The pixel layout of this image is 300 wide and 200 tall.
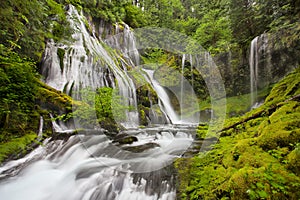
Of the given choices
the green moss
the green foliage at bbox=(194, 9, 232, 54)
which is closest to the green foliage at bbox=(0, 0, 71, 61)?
the green moss

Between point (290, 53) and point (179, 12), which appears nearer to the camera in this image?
point (290, 53)

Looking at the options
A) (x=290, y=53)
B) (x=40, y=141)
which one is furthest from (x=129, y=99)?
(x=290, y=53)

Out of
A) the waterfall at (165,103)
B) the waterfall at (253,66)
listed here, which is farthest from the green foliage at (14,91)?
the waterfall at (253,66)

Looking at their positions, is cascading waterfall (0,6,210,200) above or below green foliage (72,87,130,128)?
below

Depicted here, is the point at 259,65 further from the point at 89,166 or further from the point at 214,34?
the point at 89,166

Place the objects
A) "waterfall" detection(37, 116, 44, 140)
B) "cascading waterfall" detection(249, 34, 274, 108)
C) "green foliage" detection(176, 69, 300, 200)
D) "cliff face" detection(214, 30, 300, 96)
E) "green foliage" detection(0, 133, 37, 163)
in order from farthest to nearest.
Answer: "cascading waterfall" detection(249, 34, 274, 108)
"cliff face" detection(214, 30, 300, 96)
"waterfall" detection(37, 116, 44, 140)
"green foliage" detection(0, 133, 37, 163)
"green foliage" detection(176, 69, 300, 200)

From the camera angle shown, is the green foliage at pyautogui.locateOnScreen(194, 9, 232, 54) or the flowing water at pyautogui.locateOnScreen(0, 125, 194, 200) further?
the green foliage at pyautogui.locateOnScreen(194, 9, 232, 54)

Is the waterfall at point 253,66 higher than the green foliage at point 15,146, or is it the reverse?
the waterfall at point 253,66

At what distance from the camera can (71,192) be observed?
9.51 ft

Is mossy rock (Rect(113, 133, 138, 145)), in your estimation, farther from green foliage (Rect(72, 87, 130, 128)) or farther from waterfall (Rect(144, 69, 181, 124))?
waterfall (Rect(144, 69, 181, 124))

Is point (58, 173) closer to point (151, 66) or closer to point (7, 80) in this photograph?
point (7, 80)

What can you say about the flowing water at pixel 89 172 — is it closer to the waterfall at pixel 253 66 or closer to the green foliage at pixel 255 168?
the green foliage at pixel 255 168

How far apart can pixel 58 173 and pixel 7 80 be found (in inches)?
80.4

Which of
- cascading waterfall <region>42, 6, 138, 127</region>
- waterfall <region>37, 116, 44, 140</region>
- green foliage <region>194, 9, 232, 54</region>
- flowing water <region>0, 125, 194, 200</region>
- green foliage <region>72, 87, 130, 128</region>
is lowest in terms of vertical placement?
flowing water <region>0, 125, 194, 200</region>
